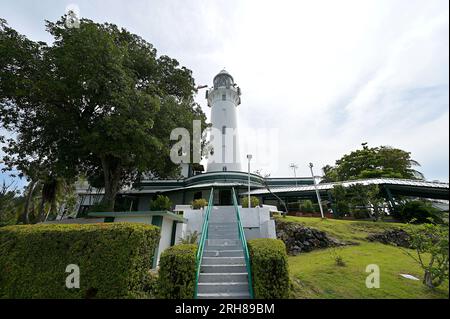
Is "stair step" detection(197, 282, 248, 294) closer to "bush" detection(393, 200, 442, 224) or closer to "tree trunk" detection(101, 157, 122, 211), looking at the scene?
"tree trunk" detection(101, 157, 122, 211)

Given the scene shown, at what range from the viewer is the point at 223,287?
474 centimetres

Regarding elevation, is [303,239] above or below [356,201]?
below

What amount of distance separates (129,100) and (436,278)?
47.6 feet

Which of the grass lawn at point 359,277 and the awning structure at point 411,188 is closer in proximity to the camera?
the grass lawn at point 359,277

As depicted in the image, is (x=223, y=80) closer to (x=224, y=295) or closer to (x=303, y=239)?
(x=303, y=239)

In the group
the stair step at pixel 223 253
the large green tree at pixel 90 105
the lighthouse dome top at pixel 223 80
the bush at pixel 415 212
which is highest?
the lighthouse dome top at pixel 223 80

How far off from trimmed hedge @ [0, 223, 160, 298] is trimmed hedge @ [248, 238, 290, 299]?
2.65 metres

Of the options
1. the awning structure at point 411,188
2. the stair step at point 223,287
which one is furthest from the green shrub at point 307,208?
the stair step at point 223,287

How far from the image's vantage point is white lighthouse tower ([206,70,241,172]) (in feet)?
80.9

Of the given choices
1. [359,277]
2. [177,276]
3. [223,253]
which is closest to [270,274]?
[177,276]

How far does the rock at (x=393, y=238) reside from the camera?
10856 millimetres

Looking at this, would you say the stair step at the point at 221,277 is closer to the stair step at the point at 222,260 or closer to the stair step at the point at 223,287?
the stair step at the point at 223,287

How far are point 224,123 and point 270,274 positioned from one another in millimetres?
24029

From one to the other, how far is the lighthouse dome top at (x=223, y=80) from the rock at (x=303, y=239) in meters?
23.8
